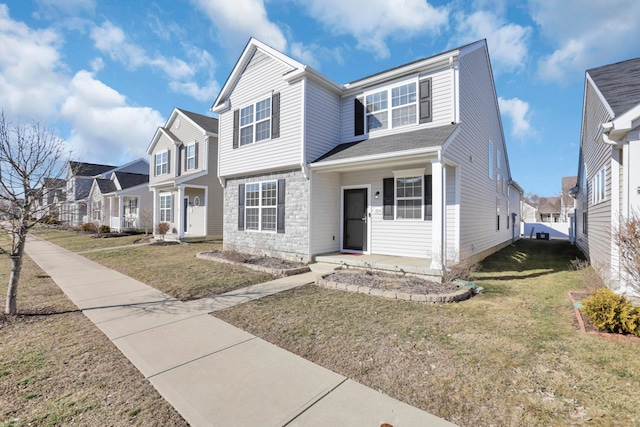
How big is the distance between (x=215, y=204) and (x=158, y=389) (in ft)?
51.7

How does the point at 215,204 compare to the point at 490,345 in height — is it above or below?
above

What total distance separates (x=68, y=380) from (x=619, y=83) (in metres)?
11.4

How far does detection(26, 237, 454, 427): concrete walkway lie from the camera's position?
2.32m

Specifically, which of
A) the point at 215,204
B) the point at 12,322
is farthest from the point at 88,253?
the point at 12,322

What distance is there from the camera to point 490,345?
143 inches

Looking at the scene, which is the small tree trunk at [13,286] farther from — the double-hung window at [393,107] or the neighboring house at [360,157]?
the double-hung window at [393,107]

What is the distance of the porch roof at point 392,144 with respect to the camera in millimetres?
7341

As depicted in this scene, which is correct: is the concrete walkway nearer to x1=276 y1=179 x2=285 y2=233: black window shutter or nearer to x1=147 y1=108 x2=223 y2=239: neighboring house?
x1=276 y1=179 x2=285 y2=233: black window shutter

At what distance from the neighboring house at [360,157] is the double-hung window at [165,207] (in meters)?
9.01

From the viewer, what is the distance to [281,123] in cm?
976

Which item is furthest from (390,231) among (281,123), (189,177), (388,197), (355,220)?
(189,177)

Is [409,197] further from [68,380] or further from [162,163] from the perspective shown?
[162,163]

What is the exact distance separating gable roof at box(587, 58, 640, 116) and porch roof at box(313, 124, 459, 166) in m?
3.12

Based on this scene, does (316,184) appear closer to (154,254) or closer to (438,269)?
(438,269)
